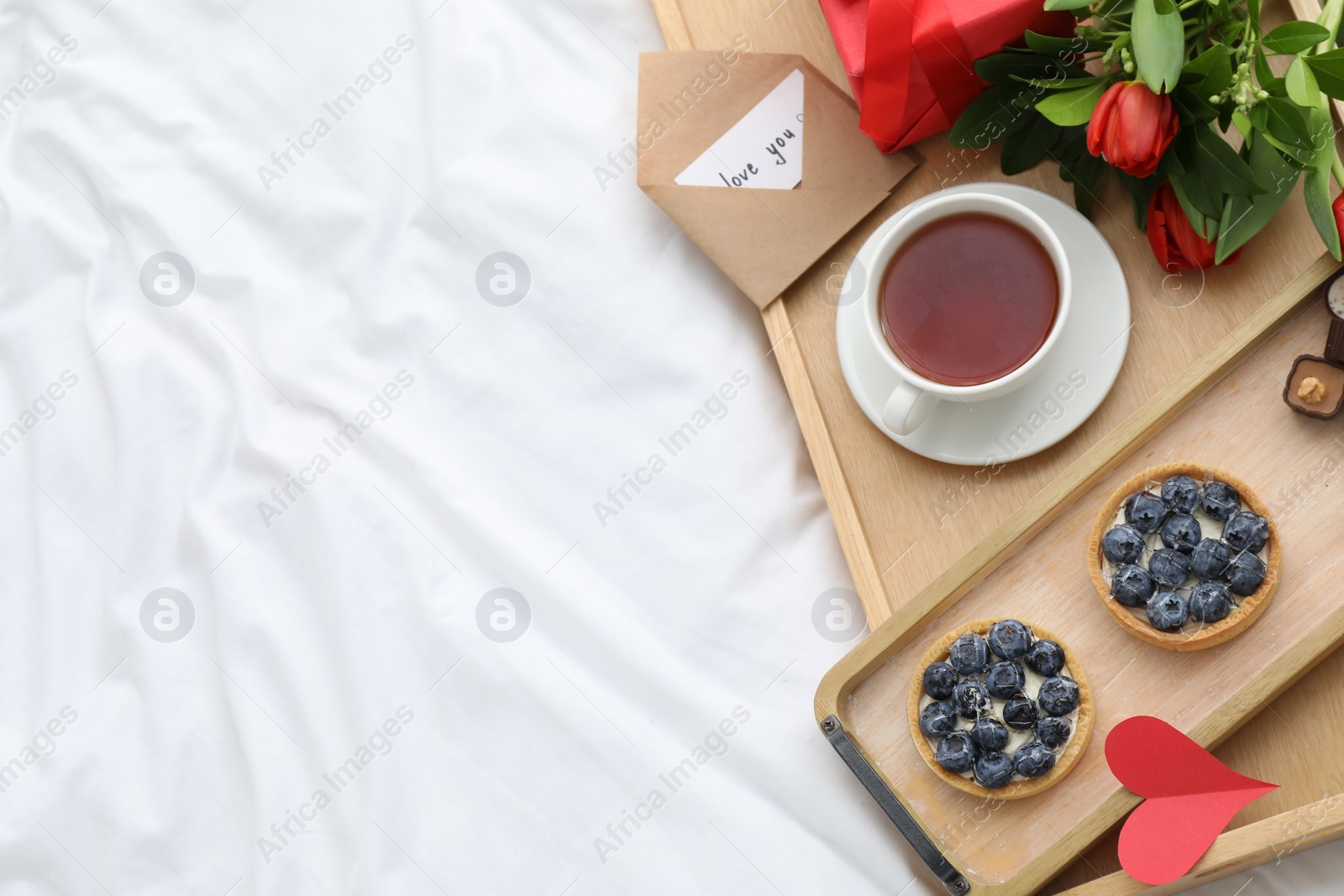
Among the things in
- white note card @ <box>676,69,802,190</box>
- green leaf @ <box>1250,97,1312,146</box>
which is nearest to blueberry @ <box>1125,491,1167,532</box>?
green leaf @ <box>1250,97,1312,146</box>

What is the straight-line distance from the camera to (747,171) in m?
0.69

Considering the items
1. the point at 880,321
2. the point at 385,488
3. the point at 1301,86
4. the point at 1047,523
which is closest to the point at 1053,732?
the point at 1047,523

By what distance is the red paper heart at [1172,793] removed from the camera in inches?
20.8

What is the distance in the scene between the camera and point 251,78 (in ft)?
2.64

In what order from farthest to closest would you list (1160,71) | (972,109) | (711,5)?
1. (711,5)
2. (972,109)
3. (1160,71)

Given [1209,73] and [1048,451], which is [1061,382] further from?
[1209,73]

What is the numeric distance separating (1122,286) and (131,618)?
78 centimetres

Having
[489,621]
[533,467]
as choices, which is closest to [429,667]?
[489,621]

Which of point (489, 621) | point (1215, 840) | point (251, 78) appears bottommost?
point (1215, 840)

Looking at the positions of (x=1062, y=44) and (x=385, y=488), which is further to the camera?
(x=385, y=488)

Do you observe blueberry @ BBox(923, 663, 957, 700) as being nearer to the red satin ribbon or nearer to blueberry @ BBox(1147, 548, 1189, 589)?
blueberry @ BBox(1147, 548, 1189, 589)

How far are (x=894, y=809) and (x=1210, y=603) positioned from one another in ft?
0.73

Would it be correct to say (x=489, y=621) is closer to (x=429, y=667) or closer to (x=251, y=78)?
(x=429, y=667)

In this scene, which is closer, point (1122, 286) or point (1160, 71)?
point (1160, 71)
